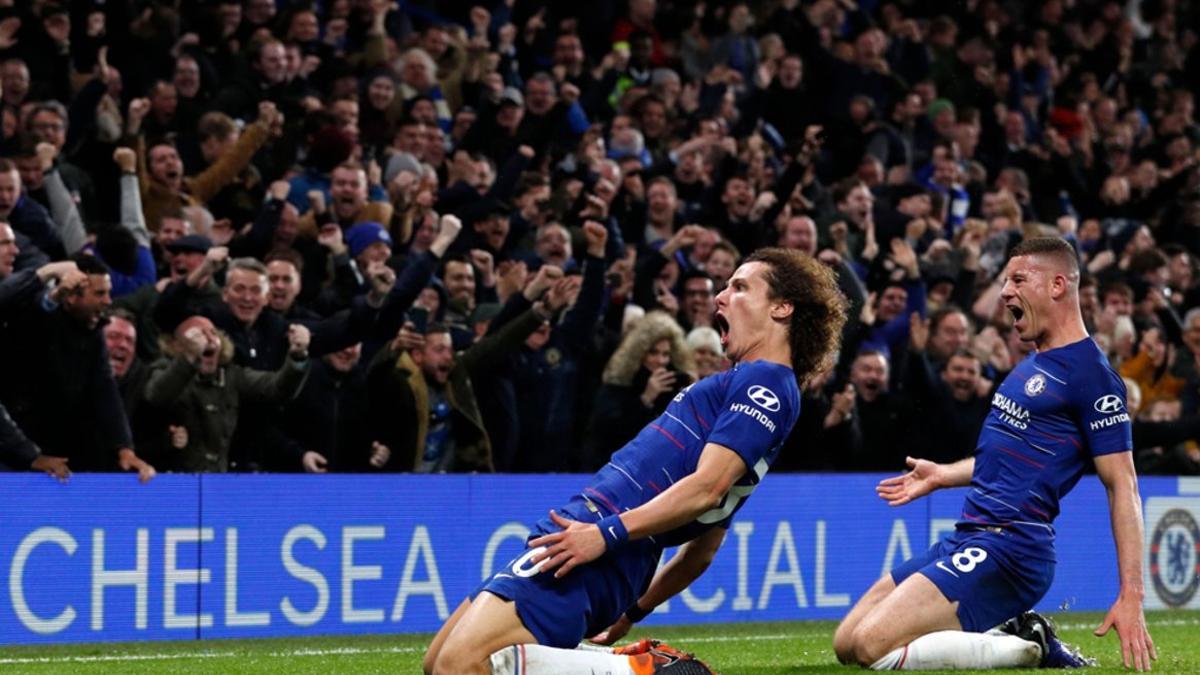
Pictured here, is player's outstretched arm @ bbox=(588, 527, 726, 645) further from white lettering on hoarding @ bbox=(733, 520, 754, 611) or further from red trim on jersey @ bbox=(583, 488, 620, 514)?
white lettering on hoarding @ bbox=(733, 520, 754, 611)

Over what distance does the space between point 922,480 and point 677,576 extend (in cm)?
154

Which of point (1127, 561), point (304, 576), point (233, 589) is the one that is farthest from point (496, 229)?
point (1127, 561)

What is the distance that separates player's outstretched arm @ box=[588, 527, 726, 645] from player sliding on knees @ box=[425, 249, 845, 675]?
12mm

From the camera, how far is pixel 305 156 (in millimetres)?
14992

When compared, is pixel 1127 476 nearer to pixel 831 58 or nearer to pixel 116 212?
pixel 116 212

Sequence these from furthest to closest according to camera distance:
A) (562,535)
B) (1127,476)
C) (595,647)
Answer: (1127,476), (595,647), (562,535)

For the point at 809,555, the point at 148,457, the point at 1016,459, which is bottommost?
the point at 809,555

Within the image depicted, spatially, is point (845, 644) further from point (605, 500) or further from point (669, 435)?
point (605, 500)

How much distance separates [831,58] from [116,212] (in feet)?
30.7

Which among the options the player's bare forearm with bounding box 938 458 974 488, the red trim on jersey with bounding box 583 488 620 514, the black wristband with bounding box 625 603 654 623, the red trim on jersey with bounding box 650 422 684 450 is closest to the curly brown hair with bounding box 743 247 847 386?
the red trim on jersey with bounding box 650 422 684 450

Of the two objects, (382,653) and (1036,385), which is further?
(382,653)

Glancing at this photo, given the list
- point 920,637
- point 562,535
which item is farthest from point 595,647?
point 920,637

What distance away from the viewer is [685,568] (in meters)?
7.17

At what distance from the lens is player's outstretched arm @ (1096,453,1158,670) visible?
7.44 metres
